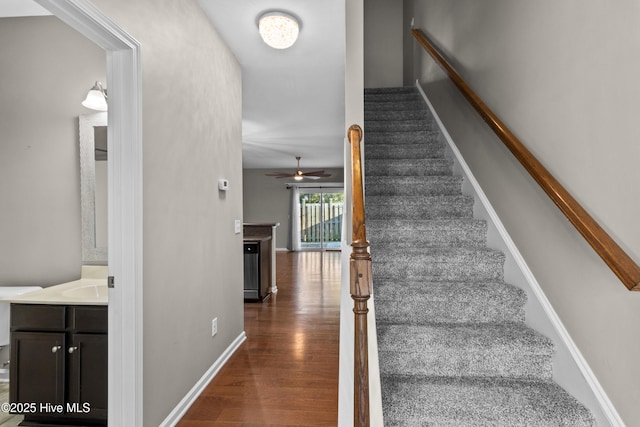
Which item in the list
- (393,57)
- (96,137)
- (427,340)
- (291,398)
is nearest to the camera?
(427,340)

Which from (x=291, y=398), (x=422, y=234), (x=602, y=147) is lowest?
(x=291, y=398)

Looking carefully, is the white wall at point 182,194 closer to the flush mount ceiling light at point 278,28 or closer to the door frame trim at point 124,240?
Answer: the door frame trim at point 124,240

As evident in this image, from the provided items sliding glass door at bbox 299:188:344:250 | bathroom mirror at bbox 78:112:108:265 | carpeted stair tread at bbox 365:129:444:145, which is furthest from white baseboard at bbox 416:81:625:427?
sliding glass door at bbox 299:188:344:250

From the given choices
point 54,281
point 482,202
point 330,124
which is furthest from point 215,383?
point 330,124

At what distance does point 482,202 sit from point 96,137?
284cm

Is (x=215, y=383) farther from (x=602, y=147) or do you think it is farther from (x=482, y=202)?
(x=602, y=147)

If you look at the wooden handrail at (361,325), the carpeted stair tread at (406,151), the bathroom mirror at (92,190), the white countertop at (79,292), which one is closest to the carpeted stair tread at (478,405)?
the wooden handrail at (361,325)

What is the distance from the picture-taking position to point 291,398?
242 cm

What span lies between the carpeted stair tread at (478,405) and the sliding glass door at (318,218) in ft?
31.6

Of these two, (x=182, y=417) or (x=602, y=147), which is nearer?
(x=602, y=147)

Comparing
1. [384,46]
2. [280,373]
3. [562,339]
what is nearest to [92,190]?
[280,373]

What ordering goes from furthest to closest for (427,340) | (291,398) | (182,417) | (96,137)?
(96,137) < (291,398) < (182,417) < (427,340)

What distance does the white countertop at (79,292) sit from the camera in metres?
1.98

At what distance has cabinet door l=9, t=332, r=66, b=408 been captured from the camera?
198 centimetres
